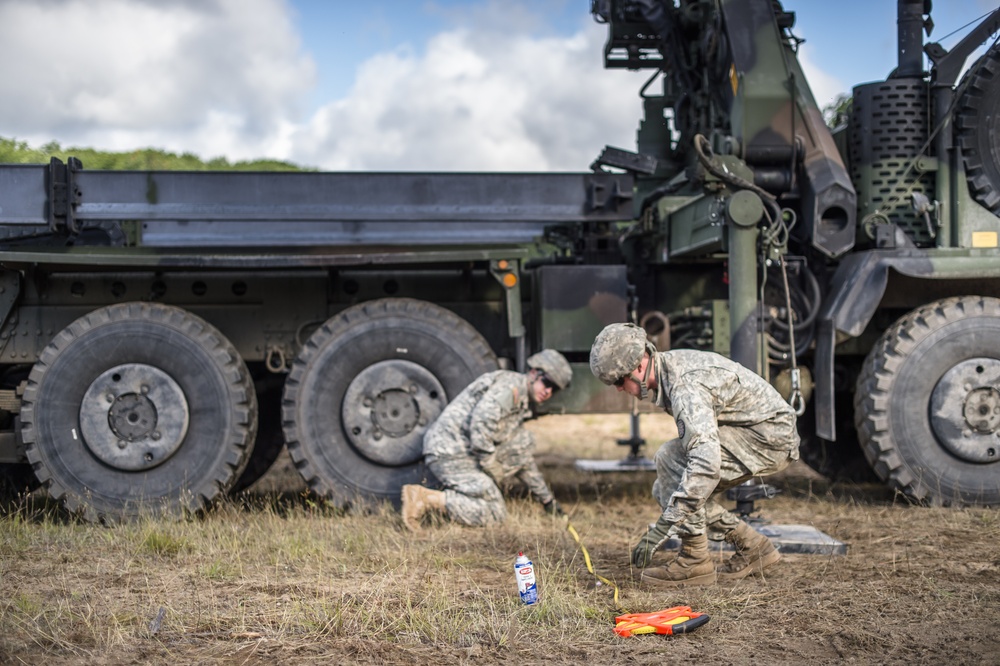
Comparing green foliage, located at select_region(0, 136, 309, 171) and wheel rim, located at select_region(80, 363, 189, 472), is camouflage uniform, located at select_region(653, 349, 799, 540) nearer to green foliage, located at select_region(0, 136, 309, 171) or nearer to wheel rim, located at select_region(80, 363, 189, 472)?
wheel rim, located at select_region(80, 363, 189, 472)

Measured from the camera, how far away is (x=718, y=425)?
568 cm

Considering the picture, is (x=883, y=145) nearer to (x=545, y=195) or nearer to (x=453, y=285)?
(x=545, y=195)

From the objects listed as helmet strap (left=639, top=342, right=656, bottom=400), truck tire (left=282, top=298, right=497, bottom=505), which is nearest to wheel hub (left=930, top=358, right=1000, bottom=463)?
helmet strap (left=639, top=342, right=656, bottom=400)

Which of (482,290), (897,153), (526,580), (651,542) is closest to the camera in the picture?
(526,580)

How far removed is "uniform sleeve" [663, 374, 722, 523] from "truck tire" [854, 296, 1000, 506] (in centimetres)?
266

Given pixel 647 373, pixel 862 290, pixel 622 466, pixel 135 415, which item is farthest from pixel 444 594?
pixel 622 466

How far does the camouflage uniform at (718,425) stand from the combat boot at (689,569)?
79mm

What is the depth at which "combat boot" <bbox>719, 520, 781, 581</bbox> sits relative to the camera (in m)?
5.64

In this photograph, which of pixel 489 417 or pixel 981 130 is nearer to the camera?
pixel 489 417

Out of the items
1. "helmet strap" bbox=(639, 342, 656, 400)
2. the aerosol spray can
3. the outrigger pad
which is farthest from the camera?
the outrigger pad

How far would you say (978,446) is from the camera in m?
7.32

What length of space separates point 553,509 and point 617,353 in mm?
2257

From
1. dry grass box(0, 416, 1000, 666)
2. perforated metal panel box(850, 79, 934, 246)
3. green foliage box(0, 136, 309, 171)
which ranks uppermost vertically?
green foliage box(0, 136, 309, 171)

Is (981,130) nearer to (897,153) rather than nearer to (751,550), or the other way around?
(897,153)
